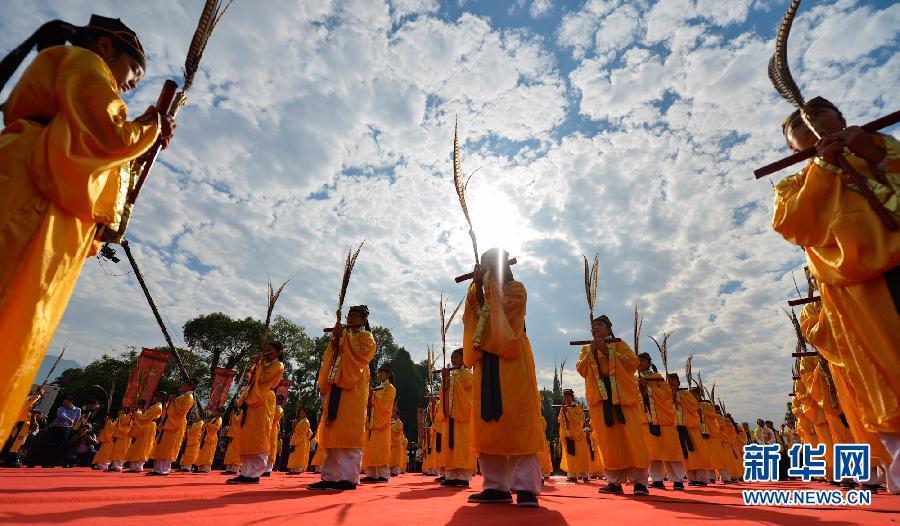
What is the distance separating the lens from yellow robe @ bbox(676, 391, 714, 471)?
29.9 ft

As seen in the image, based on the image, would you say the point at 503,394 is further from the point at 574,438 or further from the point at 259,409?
the point at 574,438

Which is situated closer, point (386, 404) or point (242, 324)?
point (386, 404)

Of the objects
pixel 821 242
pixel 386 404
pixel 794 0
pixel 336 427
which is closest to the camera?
pixel 821 242

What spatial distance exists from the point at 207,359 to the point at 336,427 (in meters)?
31.0

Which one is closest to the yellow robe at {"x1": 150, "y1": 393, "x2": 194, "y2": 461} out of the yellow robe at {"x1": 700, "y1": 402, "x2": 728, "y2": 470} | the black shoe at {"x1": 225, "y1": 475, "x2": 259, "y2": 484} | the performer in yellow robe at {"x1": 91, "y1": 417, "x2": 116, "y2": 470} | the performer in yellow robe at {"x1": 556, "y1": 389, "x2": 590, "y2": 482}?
the performer in yellow robe at {"x1": 91, "y1": 417, "x2": 116, "y2": 470}

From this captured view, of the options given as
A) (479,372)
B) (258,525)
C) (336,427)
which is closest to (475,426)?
(479,372)

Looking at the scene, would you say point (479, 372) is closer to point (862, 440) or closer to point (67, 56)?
point (862, 440)

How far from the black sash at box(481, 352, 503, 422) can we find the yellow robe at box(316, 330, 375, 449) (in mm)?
2679

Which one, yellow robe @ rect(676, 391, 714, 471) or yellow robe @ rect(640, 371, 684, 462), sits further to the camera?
yellow robe @ rect(676, 391, 714, 471)

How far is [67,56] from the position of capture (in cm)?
204

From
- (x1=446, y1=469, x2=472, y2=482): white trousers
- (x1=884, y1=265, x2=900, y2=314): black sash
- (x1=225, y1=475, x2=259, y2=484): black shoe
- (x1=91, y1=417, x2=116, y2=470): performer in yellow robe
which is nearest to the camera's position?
(x1=884, y1=265, x2=900, y2=314): black sash

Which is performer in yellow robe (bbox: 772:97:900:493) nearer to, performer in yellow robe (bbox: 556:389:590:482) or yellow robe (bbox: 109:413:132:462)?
performer in yellow robe (bbox: 556:389:590:482)

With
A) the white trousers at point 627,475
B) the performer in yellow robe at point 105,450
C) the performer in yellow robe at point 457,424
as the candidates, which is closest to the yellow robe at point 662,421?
the white trousers at point 627,475

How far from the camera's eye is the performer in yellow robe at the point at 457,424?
8.04m
